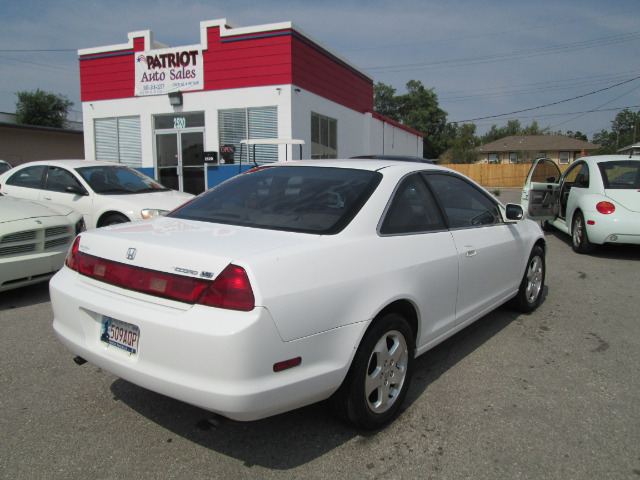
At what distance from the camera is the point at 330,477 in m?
2.40

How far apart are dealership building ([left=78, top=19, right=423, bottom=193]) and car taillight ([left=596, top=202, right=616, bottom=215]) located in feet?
21.9

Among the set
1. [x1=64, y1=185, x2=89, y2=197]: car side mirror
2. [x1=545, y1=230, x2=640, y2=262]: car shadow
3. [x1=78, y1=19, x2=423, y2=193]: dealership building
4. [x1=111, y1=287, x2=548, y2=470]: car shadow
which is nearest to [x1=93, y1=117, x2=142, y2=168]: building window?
[x1=78, y1=19, x2=423, y2=193]: dealership building

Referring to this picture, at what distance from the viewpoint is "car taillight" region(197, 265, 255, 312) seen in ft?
7.11

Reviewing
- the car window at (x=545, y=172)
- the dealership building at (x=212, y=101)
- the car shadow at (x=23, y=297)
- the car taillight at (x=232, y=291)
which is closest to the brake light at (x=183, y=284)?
the car taillight at (x=232, y=291)

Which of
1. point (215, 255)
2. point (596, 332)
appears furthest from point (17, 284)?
point (596, 332)

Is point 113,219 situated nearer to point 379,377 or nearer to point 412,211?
point 412,211

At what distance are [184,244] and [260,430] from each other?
1189mm

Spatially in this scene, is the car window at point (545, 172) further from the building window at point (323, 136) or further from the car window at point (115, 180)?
the car window at point (115, 180)

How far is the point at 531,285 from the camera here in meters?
4.98

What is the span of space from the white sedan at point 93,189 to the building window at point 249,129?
15.5ft

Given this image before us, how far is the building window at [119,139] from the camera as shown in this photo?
568 inches

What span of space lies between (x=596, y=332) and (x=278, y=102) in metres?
9.81

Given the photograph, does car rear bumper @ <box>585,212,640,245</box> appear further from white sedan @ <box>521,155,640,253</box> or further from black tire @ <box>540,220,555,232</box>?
black tire @ <box>540,220,555,232</box>

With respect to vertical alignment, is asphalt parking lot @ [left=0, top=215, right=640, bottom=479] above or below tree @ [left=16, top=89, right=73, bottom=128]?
below
